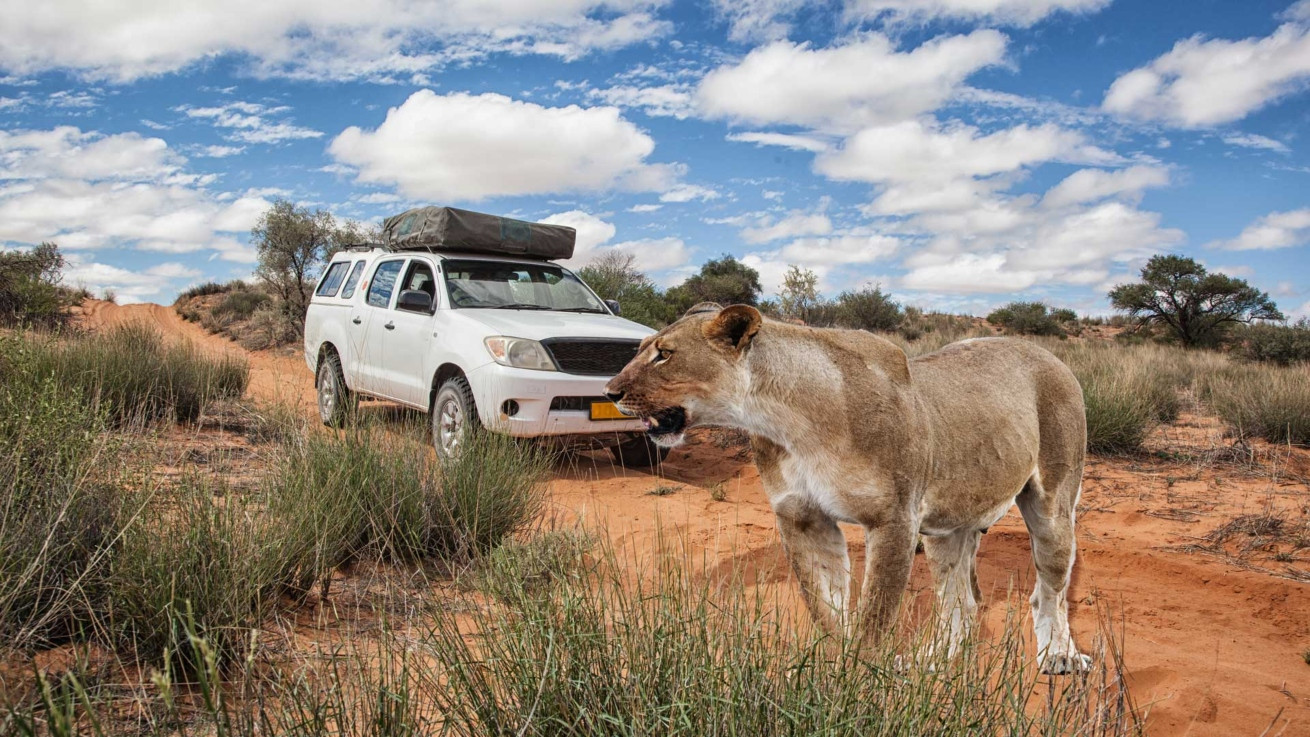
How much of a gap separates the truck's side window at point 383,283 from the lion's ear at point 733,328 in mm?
7278

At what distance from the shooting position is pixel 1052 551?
12.9 feet

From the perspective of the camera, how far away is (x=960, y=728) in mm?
2090

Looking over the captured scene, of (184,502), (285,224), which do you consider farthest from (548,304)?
(285,224)

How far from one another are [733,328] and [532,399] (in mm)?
4559

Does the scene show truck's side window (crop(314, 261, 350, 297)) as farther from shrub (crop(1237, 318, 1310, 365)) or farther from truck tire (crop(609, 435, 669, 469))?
shrub (crop(1237, 318, 1310, 365))

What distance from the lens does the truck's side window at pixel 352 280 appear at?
417 inches

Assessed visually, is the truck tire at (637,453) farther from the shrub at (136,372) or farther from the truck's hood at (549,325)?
the shrub at (136,372)

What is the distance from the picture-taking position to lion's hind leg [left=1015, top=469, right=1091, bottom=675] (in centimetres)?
392

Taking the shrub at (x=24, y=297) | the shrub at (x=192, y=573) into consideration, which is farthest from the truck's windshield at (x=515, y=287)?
the shrub at (x=24, y=297)

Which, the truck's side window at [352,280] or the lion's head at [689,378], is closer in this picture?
the lion's head at [689,378]

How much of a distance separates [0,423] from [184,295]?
138 ft

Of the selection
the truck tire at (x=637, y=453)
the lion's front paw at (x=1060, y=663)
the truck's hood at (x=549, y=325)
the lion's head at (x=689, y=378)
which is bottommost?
the lion's front paw at (x=1060, y=663)

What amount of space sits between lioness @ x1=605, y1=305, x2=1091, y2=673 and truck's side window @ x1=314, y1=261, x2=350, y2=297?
907cm

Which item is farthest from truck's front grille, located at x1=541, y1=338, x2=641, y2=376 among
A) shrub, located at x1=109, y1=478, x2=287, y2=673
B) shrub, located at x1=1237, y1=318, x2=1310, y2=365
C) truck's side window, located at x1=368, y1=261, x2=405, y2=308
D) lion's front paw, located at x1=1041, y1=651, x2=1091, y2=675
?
shrub, located at x1=1237, y1=318, x2=1310, y2=365
